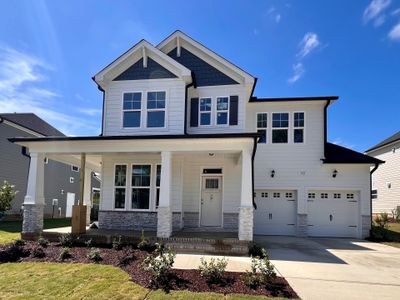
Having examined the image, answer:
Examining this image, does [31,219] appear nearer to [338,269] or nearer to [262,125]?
[338,269]

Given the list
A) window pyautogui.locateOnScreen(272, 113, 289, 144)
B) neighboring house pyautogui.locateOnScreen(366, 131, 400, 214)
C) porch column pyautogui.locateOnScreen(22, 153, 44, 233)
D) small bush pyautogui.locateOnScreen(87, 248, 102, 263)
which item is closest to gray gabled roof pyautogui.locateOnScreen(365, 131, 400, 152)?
neighboring house pyautogui.locateOnScreen(366, 131, 400, 214)

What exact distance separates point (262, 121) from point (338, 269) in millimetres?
8863

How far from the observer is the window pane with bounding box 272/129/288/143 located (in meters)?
15.4

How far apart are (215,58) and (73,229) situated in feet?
29.3

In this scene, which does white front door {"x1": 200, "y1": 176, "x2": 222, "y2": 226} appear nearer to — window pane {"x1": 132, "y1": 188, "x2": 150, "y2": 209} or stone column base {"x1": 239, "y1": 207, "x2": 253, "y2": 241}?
window pane {"x1": 132, "y1": 188, "x2": 150, "y2": 209}

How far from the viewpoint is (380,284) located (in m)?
6.79

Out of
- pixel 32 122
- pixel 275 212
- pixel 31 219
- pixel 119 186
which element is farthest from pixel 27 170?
pixel 275 212

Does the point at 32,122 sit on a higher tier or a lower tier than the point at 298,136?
higher

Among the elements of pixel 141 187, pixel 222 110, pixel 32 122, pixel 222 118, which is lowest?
pixel 141 187

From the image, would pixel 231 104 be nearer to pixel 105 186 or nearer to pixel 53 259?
pixel 105 186

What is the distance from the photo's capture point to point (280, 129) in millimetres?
15391

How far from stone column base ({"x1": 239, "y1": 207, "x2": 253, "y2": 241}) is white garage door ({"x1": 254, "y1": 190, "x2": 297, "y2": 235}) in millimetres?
5731

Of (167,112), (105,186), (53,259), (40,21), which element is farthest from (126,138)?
(40,21)

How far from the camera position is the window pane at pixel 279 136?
50.4ft
